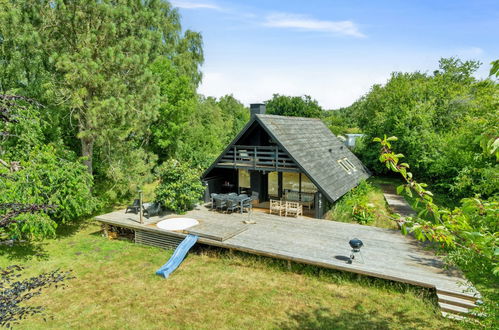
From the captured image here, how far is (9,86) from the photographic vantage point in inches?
588

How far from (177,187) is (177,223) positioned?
78.5 inches

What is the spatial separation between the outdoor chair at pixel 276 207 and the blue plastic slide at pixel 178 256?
4558mm

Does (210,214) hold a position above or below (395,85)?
below

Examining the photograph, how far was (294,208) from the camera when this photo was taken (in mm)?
15531

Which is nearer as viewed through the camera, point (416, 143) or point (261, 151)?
point (261, 151)

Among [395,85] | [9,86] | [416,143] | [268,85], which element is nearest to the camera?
[9,86]

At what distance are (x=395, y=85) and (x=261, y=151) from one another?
20.5m

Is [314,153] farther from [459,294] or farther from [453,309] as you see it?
[453,309]

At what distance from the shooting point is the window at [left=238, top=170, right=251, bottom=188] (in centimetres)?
1825

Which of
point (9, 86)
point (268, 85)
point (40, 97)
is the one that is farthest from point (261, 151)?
point (268, 85)

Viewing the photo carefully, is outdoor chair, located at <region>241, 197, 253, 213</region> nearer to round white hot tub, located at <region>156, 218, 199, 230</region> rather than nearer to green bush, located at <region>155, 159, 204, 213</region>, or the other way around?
green bush, located at <region>155, 159, 204, 213</region>

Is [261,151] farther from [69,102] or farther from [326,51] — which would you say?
[69,102]

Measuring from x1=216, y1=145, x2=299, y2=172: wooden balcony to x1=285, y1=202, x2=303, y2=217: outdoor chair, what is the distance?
1768 mm

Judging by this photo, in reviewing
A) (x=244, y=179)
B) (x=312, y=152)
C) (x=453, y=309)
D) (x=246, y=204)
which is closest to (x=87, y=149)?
(x=244, y=179)
